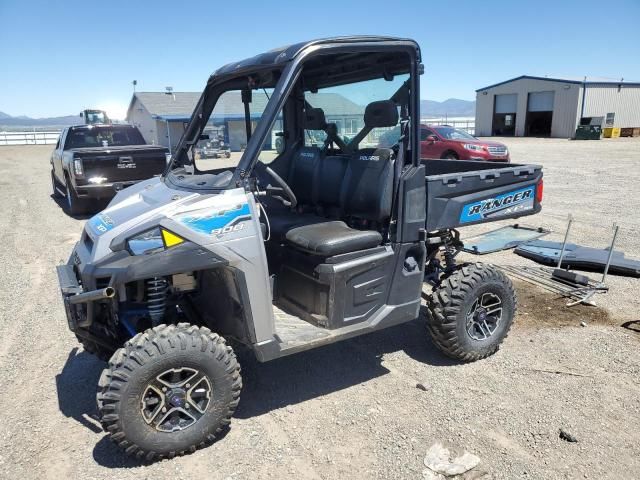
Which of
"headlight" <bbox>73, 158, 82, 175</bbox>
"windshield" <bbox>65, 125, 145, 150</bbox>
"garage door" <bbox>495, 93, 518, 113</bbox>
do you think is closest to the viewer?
"headlight" <bbox>73, 158, 82, 175</bbox>

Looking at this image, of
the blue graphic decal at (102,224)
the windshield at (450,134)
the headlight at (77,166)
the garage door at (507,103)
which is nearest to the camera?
the blue graphic decal at (102,224)

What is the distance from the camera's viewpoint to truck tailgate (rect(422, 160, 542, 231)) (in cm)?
390

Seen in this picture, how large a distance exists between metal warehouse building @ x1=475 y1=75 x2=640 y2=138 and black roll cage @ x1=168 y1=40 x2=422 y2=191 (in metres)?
38.1

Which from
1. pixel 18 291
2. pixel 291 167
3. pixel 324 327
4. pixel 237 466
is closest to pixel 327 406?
pixel 324 327

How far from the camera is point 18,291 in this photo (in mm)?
6125

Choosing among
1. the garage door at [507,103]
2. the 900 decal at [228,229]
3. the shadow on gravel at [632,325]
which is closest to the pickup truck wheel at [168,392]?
the 900 decal at [228,229]

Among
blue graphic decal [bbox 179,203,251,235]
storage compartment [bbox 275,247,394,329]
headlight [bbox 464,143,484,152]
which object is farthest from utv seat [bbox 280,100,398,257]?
headlight [bbox 464,143,484,152]

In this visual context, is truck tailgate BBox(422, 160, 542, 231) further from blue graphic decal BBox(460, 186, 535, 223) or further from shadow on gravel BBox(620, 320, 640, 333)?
shadow on gravel BBox(620, 320, 640, 333)

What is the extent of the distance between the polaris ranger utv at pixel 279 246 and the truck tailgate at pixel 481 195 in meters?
0.01

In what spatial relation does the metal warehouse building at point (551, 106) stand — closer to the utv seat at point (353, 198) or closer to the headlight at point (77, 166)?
the headlight at point (77, 166)

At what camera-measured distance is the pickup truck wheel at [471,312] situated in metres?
4.05

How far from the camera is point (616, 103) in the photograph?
126ft

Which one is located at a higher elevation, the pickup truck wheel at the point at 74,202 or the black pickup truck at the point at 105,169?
the black pickup truck at the point at 105,169

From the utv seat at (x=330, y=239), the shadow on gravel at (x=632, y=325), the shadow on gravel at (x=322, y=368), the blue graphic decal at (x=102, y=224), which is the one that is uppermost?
the blue graphic decal at (x=102, y=224)
